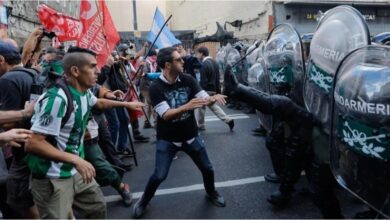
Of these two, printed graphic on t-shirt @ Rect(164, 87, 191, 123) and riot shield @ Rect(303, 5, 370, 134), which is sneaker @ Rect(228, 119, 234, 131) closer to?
printed graphic on t-shirt @ Rect(164, 87, 191, 123)

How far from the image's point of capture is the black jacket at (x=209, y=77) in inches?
285

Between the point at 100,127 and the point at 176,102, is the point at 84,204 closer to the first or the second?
the point at 176,102

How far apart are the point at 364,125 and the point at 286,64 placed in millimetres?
1672

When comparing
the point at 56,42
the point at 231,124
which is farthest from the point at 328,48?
the point at 56,42

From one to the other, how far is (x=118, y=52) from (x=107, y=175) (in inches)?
131

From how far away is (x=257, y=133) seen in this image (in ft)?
22.0

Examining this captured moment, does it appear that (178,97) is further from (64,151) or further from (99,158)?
(64,151)

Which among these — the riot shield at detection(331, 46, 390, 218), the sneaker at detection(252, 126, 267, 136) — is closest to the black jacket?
the sneaker at detection(252, 126, 267, 136)

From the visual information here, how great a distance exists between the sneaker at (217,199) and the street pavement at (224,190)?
5cm

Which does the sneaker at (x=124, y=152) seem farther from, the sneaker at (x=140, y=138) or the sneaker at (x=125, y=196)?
→ the sneaker at (x=125, y=196)

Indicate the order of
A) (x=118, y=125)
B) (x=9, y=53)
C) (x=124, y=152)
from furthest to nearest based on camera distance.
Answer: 1. (x=124, y=152)
2. (x=118, y=125)
3. (x=9, y=53)

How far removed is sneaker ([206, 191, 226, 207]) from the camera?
373 centimetres

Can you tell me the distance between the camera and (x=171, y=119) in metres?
3.35


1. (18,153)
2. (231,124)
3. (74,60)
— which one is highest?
(74,60)
